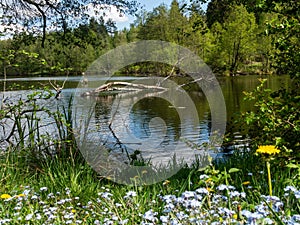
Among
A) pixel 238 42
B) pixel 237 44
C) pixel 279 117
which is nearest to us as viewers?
pixel 279 117

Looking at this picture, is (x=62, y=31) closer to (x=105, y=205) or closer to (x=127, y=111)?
(x=105, y=205)

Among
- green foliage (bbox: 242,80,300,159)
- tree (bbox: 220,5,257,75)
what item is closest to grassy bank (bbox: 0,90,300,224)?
green foliage (bbox: 242,80,300,159)

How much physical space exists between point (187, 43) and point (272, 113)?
152 ft

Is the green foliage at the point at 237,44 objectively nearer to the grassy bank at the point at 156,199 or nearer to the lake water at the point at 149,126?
the lake water at the point at 149,126

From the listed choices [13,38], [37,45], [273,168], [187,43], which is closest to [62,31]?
[37,45]

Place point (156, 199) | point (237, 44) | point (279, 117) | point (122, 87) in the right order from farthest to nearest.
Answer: point (237, 44)
point (122, 87)
point (279, 117)
point (156, 199)

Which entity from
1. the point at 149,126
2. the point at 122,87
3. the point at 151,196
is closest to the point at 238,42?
the point at 122,87

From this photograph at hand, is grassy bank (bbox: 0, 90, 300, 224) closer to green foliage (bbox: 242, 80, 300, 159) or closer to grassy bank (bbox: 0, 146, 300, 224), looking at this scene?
grassy bank (bbox: 0, 146, 300, 224)

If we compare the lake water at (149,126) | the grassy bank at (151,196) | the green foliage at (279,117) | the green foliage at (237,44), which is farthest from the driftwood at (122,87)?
the green foliage at (279,117)

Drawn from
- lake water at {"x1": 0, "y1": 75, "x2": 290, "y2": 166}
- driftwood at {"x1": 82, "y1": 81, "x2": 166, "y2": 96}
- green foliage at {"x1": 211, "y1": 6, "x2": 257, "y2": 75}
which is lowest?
lake water at {"x1": 0, "y1": 75, "x2": 290, "y2": 166}

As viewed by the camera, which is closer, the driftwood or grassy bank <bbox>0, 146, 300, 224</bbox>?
grassy bank <bbox>0, 146, 300, 224</bbox>

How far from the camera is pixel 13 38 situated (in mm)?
8258

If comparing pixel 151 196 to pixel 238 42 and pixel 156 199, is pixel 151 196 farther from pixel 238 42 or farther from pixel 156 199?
pixel 238 42

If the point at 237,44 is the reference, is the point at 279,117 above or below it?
below
